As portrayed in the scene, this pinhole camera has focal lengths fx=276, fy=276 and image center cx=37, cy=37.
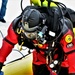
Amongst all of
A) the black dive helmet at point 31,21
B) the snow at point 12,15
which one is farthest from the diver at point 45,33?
the snow at point 12,15

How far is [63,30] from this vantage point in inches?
52.6

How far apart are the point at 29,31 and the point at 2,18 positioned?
6.72 ft

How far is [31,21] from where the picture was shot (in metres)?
1.30

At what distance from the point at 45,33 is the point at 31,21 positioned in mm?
97

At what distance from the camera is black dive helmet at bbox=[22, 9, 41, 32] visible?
129cm

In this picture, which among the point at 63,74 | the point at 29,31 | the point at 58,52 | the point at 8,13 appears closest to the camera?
the point at 29,31

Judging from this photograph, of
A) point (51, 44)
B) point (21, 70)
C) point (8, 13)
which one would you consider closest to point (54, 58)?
point (51, 44)

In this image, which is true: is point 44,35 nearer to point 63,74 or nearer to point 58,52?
point 58,52

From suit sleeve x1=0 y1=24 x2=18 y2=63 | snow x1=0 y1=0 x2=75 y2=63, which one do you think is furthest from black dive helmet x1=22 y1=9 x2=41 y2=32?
snow x1=0 y1=0 x2=75 y2=63

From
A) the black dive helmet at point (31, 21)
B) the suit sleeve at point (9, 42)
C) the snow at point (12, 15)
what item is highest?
the black dive helmet at point (31, 21)

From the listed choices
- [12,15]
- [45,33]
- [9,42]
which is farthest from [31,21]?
[12,15]

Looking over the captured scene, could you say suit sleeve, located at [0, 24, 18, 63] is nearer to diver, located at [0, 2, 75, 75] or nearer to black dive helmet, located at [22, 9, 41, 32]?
diver, located at [0, 2, 75, 75]

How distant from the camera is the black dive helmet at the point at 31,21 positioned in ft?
4.24

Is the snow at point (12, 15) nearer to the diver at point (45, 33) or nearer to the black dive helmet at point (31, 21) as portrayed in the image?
the diver at point (45, 33)
